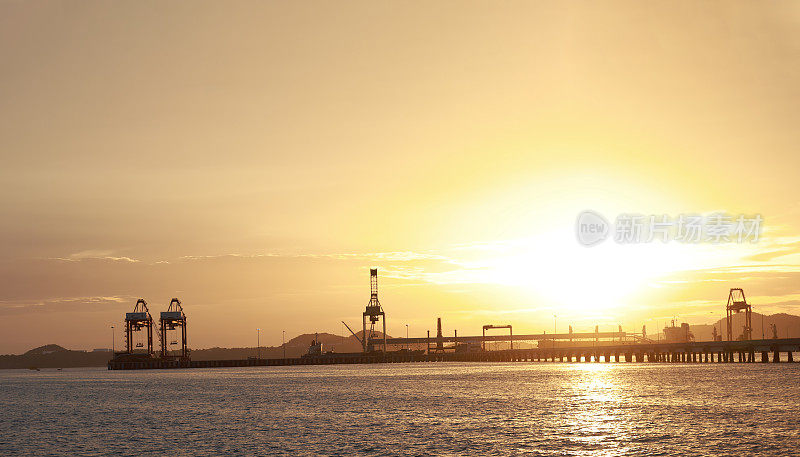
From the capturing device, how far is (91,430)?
65312 mm

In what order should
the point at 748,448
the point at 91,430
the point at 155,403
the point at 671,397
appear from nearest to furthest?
1. the point at 748,448
2. the point at 91,430
3. the point at 671,397
4. the point at 155,403

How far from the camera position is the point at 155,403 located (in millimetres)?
96625

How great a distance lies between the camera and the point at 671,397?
8656 cm

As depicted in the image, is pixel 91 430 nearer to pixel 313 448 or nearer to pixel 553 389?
pixel 313 448

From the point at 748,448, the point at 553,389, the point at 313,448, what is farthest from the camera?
the point at 553,389

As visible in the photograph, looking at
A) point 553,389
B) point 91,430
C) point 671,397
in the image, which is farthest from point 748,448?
point 553,389

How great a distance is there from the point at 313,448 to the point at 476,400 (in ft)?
135

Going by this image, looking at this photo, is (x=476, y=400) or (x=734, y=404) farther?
(x=476, y=400)

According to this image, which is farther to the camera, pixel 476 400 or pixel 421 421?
pixel 476 400

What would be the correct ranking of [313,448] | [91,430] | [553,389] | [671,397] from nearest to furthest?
1. [313,448]
2. [91,430]
3. [671,397]
4. [553,389]

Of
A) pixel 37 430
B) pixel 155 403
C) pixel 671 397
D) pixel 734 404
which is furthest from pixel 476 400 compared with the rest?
pixel 37 430

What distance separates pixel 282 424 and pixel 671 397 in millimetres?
44010

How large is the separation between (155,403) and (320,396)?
19999 millimetres

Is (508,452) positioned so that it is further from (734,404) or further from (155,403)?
(155,403)
